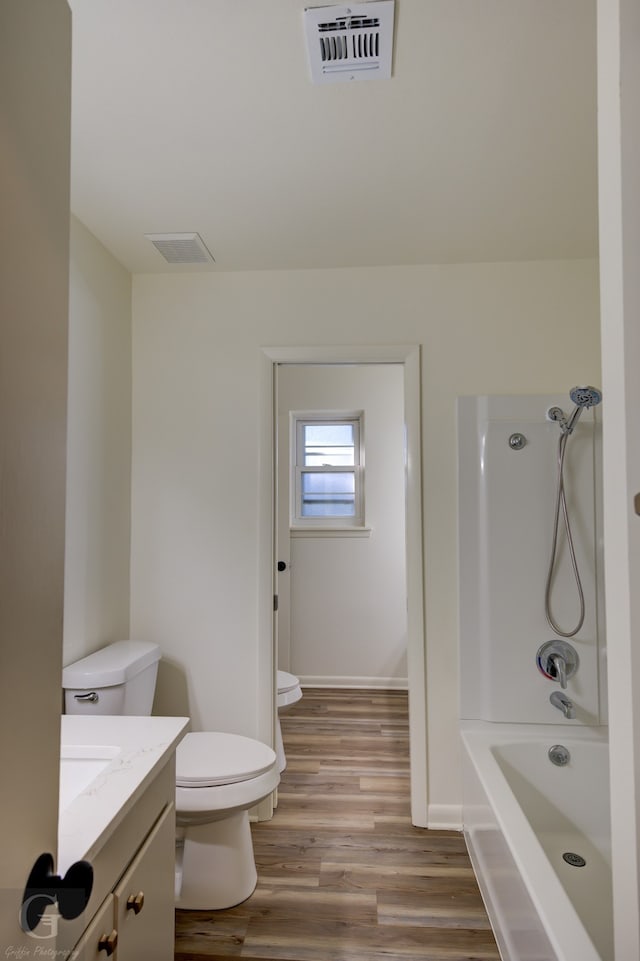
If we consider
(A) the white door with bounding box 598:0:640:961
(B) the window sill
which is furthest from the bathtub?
(B) the window sill

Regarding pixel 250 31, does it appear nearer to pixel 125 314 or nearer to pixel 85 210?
pixel 85 210

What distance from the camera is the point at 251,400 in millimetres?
2533

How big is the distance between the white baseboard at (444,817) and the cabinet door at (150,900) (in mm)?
1381

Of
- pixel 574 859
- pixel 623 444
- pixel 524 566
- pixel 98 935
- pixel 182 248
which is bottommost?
pixel 574 859

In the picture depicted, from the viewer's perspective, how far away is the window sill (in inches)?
163

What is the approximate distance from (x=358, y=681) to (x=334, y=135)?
3.52m

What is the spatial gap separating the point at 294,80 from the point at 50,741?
61.2 inches

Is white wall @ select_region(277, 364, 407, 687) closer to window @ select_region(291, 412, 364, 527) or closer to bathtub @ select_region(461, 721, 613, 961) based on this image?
window @ select_region(291, 412, 364, 527)

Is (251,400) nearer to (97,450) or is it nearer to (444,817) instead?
(97,450)

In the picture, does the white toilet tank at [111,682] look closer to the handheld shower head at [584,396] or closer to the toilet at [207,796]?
the toilet at [207,796]

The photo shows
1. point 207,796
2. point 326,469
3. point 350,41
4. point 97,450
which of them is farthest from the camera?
point 326,469

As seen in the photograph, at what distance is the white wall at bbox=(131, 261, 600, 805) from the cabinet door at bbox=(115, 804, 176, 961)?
46.8 inches

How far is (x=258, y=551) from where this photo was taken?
2490mm

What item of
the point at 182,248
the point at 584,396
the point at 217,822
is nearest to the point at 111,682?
the point at 217,822
